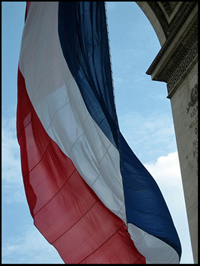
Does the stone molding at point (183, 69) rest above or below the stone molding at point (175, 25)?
below

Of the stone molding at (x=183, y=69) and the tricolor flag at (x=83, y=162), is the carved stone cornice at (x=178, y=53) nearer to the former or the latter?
the stone molding at (x=183, y=69)

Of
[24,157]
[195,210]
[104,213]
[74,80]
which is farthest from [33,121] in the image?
[195,210]

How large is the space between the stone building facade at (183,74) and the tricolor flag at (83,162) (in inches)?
58.6

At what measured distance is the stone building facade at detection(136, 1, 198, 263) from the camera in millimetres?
10305

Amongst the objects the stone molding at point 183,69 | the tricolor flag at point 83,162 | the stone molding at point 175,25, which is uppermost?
the stone molding at point 175,25

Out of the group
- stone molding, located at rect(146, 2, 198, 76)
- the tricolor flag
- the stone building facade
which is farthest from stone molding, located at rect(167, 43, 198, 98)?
the tricolor flag

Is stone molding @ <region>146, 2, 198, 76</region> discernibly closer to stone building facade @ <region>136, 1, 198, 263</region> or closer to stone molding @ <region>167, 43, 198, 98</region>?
stone building facade @ <region>136, 1, 198, 263</region>

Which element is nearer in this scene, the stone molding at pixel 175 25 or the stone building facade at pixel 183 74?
the stone building facade at pixel 183 74

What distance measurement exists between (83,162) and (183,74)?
13.8ft

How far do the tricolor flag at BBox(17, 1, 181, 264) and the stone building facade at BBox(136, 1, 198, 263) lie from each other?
58.6 inches

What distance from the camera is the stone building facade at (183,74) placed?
33.8ft

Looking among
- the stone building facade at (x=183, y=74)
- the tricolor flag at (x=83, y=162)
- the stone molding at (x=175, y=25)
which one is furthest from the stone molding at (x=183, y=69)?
the tricolor flag at (x=83, y=162)

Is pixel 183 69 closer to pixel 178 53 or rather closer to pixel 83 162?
pixel 178 53

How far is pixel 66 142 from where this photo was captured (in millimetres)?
8867
